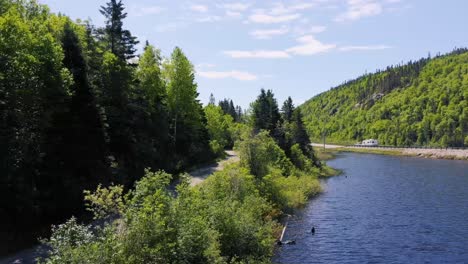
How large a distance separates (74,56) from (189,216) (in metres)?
19.4

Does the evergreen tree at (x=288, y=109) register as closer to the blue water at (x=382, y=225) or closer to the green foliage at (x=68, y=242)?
the blue water at (x=382, y=225)

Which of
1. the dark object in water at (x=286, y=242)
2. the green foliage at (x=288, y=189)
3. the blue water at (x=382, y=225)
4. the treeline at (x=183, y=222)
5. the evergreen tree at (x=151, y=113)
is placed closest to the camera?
the treeline at (x=183, y=222)

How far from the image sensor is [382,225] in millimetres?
50344

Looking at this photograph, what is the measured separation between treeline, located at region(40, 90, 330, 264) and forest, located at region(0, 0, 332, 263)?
0.08 meters

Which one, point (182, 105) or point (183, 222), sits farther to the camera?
point (182, 105)

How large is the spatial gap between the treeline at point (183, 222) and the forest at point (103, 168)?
75 millimetres

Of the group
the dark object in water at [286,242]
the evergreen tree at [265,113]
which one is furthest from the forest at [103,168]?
the evergreen tree at [265,113]

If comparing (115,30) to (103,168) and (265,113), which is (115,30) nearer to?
(103,168)

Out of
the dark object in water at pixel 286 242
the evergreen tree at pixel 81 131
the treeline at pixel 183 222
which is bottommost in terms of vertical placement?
the dark object in water at pixel 286 242

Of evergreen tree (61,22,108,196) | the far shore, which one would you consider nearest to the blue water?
evergreen tree (61,22,108,196)

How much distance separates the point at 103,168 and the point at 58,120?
5.26 meters

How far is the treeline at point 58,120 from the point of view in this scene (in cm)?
2806

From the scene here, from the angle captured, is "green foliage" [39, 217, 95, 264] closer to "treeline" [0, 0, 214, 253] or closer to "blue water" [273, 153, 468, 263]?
"treeline" [0, 0, 214, 253]

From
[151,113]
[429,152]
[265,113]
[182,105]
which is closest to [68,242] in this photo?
[151,113]
